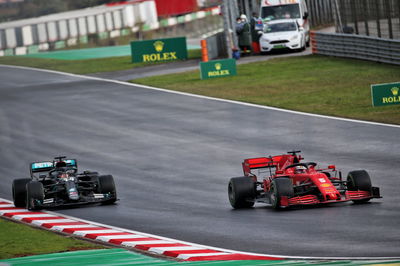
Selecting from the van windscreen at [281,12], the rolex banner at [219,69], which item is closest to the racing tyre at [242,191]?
the rolex banner at [219,69]

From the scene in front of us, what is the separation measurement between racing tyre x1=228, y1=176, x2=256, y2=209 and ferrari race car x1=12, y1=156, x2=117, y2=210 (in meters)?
3.29

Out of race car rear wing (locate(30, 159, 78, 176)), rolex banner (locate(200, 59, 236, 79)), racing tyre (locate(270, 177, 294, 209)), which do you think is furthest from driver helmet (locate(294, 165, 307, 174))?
rolex banner (locate(200, 59, 236, 79))

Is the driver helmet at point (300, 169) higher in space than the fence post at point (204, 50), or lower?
lower

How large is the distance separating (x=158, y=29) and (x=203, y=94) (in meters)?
47.9

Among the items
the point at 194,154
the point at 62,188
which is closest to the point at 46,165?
the point at 62,188

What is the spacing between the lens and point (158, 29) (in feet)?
283

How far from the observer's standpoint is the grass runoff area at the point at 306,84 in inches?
1298

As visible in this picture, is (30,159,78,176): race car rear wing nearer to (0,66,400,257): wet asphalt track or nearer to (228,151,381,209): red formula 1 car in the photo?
(0,66,400,257): wet asphalt track

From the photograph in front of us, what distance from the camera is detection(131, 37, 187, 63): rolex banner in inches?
2051

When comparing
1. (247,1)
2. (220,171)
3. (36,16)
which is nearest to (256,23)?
(247,1)

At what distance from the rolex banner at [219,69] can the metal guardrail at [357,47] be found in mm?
5900

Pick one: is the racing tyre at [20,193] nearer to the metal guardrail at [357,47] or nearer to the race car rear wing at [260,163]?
the race car rear wing at [260,163]

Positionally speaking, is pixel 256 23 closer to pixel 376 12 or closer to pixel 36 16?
pixel 376 12

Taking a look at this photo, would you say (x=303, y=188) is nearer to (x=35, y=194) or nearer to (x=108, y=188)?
(x=108, y=188)
